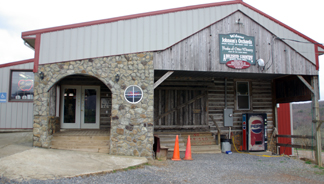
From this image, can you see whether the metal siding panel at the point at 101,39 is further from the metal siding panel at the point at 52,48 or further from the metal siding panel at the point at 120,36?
the metal siding panel at the point at 52,48

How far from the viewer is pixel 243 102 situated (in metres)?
12.9

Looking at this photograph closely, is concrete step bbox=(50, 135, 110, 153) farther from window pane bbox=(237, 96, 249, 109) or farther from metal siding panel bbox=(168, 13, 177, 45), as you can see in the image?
window pane bbox=(237, 96, 249, 109)

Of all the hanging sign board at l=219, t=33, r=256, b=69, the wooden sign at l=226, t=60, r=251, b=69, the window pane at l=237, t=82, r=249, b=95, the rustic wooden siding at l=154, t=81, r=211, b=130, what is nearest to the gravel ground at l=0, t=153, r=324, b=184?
the rustic wooden siding at l=154, t=81, r=211, b=130

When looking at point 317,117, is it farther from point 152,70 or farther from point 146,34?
point 146,34

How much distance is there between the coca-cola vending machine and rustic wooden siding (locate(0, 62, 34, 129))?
9.94m

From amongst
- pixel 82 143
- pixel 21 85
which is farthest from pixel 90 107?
pixel 21 85

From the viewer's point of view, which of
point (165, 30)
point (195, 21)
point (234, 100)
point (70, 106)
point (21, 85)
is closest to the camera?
point (165, 30)

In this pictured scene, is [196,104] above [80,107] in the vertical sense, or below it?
above

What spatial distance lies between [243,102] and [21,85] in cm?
1069

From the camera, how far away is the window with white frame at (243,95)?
12836 mm

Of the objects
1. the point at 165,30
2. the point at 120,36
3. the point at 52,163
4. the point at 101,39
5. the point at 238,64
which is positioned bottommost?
the point at 52,163

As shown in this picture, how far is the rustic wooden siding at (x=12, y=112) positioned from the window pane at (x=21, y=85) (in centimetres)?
25

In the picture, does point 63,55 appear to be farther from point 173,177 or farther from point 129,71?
point 173,177

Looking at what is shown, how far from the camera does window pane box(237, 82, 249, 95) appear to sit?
12930 millimetres
